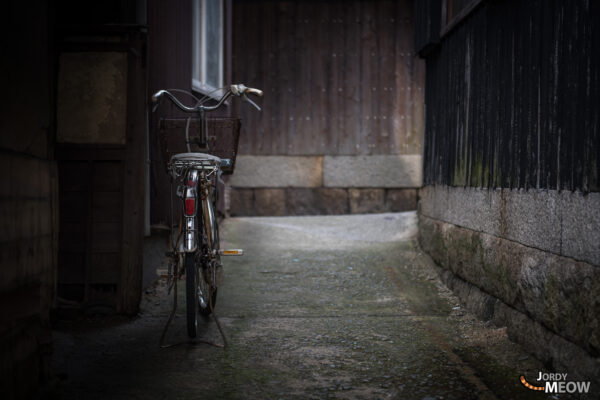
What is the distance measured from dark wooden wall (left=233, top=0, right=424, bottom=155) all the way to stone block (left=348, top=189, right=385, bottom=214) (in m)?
0.78

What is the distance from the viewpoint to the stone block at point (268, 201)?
11.2 m

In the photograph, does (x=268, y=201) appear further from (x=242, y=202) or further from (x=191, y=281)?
(x=191, y=281)

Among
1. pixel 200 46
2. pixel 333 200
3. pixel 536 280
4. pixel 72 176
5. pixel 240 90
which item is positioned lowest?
pixel 536 280

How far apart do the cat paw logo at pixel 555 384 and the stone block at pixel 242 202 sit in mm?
8246

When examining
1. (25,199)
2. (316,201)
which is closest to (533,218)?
(25,199)

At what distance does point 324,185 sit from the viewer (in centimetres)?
1123

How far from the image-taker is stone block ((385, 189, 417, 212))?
1124 cm

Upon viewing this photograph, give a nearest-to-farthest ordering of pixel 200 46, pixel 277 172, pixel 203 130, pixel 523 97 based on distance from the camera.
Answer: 1. pixel 523 97
2. pixel 203 130
3. pixel 200 46
4. pixel 277 172

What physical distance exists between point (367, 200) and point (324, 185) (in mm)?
908

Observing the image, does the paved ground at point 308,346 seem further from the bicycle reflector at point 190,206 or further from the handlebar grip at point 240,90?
the handlebar grip at point 240,90

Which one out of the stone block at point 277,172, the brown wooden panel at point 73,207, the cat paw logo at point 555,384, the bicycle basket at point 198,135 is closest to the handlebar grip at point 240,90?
the bicycle basket at point 198,135

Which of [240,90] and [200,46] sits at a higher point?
[200,46]

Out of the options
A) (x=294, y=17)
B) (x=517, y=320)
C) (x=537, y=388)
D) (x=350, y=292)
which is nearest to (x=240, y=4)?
(x=294, y=17)

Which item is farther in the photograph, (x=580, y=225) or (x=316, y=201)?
(x=316, y=201)
